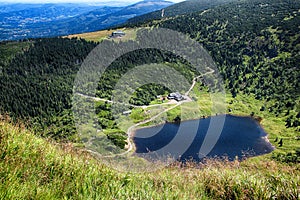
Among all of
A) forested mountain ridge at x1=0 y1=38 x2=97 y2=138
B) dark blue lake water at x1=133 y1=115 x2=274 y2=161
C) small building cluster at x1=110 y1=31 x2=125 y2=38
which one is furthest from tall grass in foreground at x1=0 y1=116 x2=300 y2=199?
small building cluster at x1=110 y1=31 x2=125 y2=38

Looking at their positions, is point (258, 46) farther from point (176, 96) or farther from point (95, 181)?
point (95, 181)

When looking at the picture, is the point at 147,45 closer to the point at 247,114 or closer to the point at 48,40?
the point at 48,40

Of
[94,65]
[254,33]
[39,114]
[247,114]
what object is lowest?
[247,114]

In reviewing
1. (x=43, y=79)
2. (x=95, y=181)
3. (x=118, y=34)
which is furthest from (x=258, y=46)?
(x=95, y=181)

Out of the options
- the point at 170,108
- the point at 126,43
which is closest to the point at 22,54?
the point at 126,43

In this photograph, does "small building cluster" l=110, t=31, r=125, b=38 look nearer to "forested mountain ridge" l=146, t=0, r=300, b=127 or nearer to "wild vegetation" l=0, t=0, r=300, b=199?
"wild vegetation" l=0, t=0, r=300, b=199
